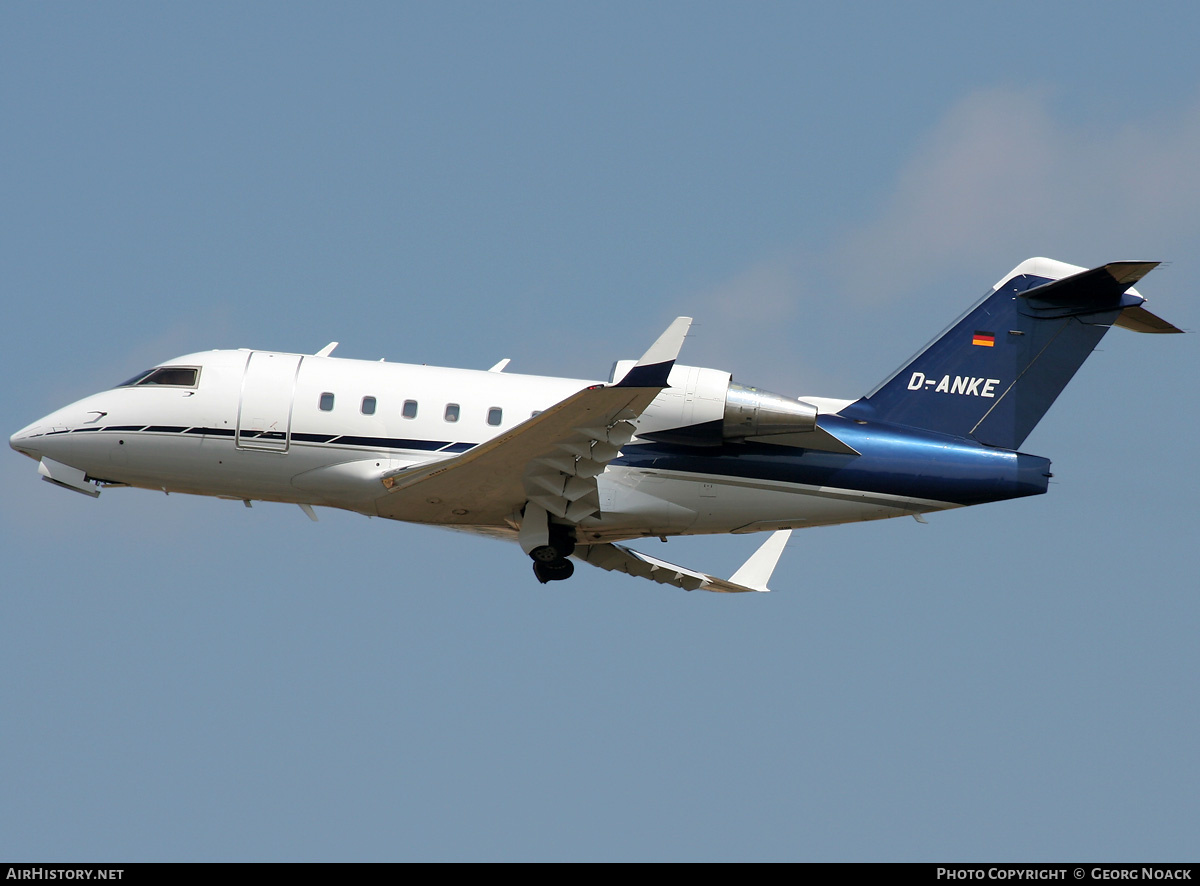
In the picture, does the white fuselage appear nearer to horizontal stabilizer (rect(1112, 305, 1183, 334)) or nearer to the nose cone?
the nose cone

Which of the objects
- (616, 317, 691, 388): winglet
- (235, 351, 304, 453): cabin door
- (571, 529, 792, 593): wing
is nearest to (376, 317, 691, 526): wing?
(616, 317, 691, 388): winglet

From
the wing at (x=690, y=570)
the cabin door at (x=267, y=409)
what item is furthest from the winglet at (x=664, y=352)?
the wing at (x=690, y=570)

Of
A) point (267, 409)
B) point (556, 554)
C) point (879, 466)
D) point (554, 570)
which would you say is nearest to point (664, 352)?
point (556, 554)

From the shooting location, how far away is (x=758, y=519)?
23078 millimetres

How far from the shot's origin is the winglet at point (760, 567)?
26.9 metres

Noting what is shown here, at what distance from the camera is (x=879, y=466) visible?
22859mm

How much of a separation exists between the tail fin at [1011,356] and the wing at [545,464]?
14.6ft

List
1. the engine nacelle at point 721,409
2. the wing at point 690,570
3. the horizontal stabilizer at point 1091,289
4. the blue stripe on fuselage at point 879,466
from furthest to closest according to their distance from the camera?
the wing at point 690,570
the horizontal stabilizer at point 1091,289
the blue stripe on fuselage at point 879,466
the engine nacelle at point 721,409

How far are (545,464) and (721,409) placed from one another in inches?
104

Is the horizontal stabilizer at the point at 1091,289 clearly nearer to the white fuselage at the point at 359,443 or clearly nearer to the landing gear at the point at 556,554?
the white fuselage at the point at 359,443

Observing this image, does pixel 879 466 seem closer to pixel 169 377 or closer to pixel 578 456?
pixel 578 456

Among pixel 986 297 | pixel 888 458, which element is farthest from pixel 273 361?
pixel 986 297

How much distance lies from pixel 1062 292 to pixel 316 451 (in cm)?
1173

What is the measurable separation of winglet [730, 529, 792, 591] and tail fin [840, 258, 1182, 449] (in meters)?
4.12
